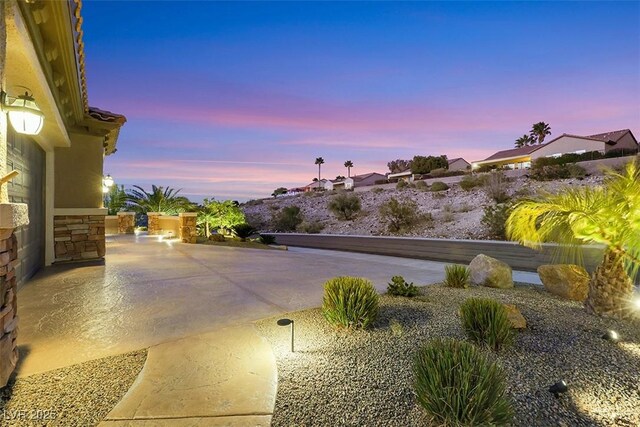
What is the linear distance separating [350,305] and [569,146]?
3933 centimetres

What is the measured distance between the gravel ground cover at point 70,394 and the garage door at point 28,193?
3.95m

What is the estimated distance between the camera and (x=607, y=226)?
421 centimetres

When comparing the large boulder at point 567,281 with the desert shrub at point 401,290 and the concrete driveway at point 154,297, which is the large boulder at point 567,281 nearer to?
the concrete driveway at point 154,297

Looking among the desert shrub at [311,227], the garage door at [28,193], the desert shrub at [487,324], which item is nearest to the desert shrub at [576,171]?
the desert shrub at [311,227]

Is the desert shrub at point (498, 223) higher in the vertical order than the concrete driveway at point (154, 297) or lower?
higher

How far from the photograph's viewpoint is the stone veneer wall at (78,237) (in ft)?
26.3

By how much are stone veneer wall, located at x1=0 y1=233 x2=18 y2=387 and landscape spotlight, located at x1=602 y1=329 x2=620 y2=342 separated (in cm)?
616

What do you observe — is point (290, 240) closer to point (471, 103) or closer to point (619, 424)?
point (471, 103)

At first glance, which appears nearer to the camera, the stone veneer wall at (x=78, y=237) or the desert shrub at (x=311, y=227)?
the stone veneer wall at (x=78, y=237)

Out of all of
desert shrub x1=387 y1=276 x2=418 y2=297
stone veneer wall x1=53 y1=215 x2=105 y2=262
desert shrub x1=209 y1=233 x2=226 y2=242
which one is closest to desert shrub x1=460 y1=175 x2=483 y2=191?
desert shrub x1=209 y1=233 x2=226 y2=242

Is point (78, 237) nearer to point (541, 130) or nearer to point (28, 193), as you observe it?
point (28, 193)

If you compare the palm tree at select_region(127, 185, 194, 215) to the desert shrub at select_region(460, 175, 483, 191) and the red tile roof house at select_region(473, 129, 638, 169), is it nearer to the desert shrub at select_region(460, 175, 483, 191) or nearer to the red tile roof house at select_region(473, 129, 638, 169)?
the desert shrub at select_region(460, 175, 483, 191)

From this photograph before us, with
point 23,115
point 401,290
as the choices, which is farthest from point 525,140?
point 23,115

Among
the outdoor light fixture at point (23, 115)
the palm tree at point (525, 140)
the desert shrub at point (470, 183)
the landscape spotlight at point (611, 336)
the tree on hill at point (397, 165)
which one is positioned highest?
the palm tree at point (525, 140)
